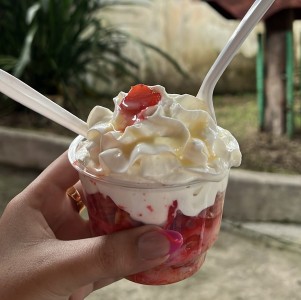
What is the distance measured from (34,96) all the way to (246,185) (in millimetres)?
1536

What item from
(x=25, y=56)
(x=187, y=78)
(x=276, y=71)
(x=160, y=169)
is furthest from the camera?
(x=187, y=78)

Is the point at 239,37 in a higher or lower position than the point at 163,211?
higher

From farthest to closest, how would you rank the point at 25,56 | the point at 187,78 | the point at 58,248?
the point at 187,78
the point at 25,56
the point at 58,248

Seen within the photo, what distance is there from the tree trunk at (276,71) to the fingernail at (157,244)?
1.93 meters

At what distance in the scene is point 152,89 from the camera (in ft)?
3.22

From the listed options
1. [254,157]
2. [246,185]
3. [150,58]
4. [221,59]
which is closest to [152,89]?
[221,59]

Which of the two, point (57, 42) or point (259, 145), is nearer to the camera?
point (259, 145)

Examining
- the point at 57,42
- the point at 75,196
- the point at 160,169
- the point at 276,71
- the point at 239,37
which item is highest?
the point at 239,37

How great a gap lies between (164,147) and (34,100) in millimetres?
273

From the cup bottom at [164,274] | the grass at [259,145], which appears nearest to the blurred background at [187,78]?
the grass at [259,145]

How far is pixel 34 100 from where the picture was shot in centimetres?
101

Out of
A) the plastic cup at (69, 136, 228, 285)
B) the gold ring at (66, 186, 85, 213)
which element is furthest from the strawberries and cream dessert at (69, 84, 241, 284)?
the gold ring at (66, 186, 85, 213)

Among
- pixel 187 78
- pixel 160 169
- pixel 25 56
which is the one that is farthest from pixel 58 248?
pixel 187 78

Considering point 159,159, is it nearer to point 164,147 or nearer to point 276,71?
point 164,147
